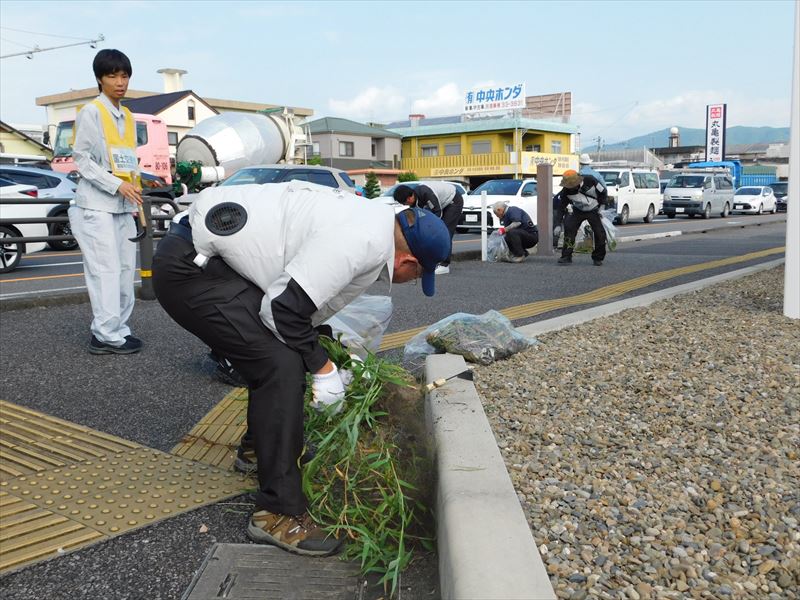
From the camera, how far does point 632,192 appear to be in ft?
86.6

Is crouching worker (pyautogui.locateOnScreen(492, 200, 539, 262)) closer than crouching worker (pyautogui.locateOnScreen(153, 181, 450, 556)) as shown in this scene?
No

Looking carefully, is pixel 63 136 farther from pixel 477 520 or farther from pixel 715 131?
pixel 715 131

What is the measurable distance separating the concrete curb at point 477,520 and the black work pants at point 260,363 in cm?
55

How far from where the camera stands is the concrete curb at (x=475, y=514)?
6.35 ft

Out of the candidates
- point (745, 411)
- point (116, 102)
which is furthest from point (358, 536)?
point (116, 102)

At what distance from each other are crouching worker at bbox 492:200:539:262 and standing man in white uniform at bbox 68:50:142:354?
8.07 meters

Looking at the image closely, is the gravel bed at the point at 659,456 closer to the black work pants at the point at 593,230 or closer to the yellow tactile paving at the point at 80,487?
the yellow tactile paving at the point at 80,487

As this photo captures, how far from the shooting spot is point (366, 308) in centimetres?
404

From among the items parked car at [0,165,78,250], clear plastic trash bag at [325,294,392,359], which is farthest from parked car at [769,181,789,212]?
clear plastic trash bag at [325,294,392,359]

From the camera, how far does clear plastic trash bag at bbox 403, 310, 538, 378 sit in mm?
4547

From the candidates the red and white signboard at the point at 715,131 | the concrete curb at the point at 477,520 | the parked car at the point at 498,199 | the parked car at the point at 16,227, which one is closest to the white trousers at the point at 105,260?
the concrete curb at the point at 477,520

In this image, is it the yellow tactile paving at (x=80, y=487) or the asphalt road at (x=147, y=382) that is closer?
the asphalt road at (x=147, y=382)

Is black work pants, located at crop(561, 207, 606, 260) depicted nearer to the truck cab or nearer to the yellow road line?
the yellow road line

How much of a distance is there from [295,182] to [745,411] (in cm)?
221
